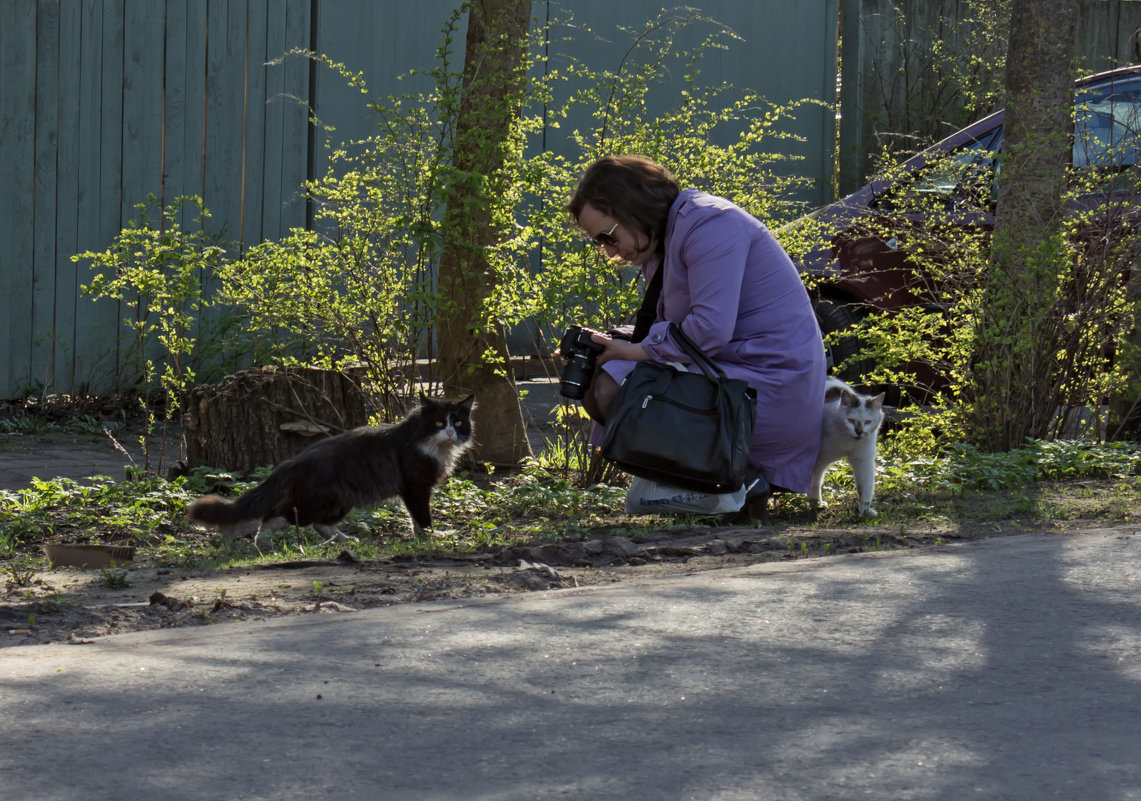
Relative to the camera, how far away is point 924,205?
7.00 metres

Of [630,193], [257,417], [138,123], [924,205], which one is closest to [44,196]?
[138,123]

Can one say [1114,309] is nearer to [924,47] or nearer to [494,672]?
[494,672]

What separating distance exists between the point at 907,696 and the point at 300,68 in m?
8.34

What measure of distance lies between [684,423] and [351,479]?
65.3 inches

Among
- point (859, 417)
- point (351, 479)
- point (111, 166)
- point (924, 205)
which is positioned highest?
point (111, 166)

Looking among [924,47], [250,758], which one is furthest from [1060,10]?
[924,47]

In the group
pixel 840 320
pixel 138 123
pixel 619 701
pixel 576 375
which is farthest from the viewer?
pixel 138 123

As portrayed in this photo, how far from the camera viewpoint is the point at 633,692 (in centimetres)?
290

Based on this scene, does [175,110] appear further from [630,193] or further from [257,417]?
[630,193]

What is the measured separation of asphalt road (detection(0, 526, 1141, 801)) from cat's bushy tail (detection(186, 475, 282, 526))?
2017 millimetres

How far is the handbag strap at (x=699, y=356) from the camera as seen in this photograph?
4980 millimetres

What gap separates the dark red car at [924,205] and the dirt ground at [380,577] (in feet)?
7.67

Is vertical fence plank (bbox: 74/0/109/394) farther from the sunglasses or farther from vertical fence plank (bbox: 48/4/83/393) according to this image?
the sunglasses

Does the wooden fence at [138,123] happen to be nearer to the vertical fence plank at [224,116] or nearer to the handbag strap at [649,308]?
the vertical fence plank at [224,116]
